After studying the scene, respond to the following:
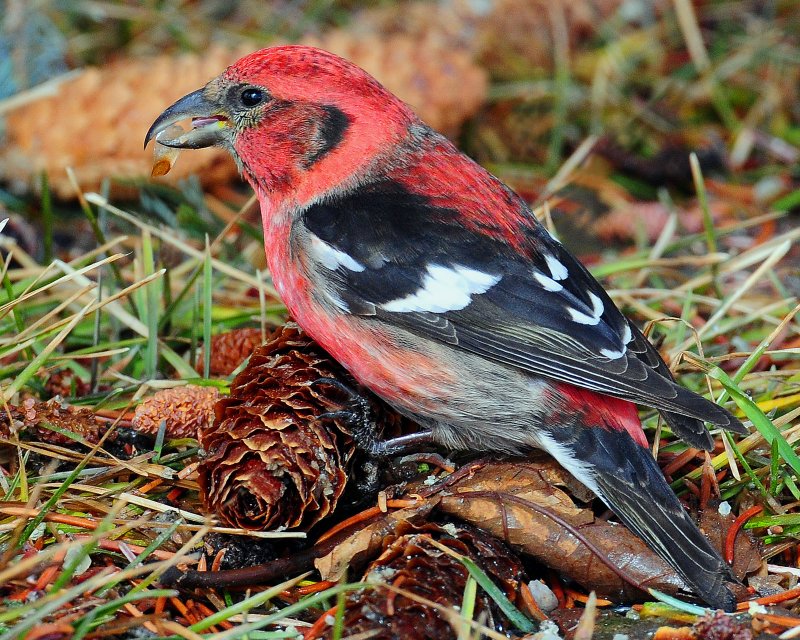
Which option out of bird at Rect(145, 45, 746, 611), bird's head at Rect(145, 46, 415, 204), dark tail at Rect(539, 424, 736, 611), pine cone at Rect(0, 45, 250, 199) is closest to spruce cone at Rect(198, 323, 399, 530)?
bird at Rect(145, 45, 746, 611)

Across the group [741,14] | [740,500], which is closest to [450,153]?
[740,500]

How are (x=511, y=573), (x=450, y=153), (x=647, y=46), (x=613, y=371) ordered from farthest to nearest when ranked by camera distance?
(x=647, y=46), (x=450, y=153), (x=613, y=371), (x=511, y=573)

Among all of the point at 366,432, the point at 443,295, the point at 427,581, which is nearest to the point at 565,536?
the point at 427,581

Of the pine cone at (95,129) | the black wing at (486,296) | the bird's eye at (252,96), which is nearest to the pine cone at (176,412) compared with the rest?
A: the black wing at (486,296)

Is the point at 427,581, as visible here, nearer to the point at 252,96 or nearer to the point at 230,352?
the point at 230,352

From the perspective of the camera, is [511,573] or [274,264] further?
[274,264]

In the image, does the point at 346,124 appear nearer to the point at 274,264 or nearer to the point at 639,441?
the point at 274,264

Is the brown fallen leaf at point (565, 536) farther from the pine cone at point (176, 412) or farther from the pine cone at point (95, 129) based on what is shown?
the pine cone at point (95, 129)
